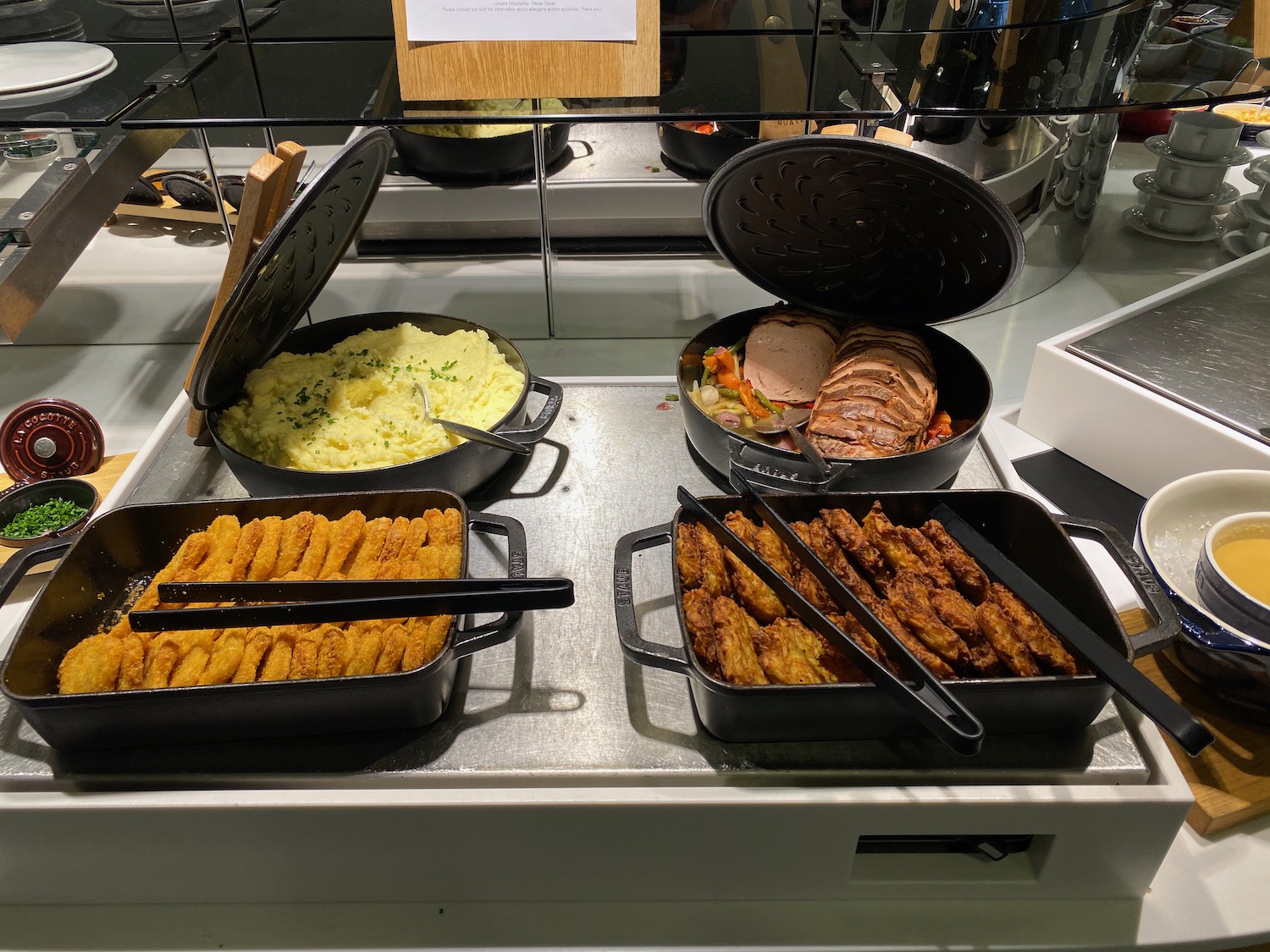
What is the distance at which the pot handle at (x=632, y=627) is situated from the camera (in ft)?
3.90

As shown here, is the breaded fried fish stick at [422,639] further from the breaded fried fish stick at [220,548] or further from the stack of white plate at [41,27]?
the stack of white plate at [41,27]

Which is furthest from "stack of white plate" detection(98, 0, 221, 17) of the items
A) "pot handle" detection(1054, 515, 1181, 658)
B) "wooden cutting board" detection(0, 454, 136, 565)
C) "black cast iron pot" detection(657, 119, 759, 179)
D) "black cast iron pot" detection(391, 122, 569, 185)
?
"pot handle" detection(1054, 515, 1181, 658)

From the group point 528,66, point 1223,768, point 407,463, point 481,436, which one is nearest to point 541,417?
point 481,436

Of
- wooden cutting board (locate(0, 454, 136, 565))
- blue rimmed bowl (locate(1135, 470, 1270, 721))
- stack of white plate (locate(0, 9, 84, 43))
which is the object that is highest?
stack of white plate (locate(0, 9, 84, 43))

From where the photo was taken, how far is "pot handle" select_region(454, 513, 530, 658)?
122cm

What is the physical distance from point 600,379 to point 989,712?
1.15 metres

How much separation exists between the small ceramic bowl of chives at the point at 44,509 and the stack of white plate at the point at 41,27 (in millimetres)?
923

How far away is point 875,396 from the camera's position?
64.0 inches

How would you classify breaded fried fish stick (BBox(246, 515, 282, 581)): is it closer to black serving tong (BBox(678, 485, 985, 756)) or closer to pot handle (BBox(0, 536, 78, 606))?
pot handle (BBox(0, 536, 78, 606))

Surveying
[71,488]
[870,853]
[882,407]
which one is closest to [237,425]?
[71,488]

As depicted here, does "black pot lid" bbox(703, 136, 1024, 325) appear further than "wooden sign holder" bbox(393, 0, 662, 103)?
Yes

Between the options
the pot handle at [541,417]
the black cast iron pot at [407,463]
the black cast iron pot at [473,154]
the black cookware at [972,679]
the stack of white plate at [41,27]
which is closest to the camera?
the black cookware at [972,679]

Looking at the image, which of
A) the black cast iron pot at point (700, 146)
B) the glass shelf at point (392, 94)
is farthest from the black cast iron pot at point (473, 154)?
the glass shelf at point (392, 94)

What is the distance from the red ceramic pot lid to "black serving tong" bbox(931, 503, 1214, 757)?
1.89 metres
